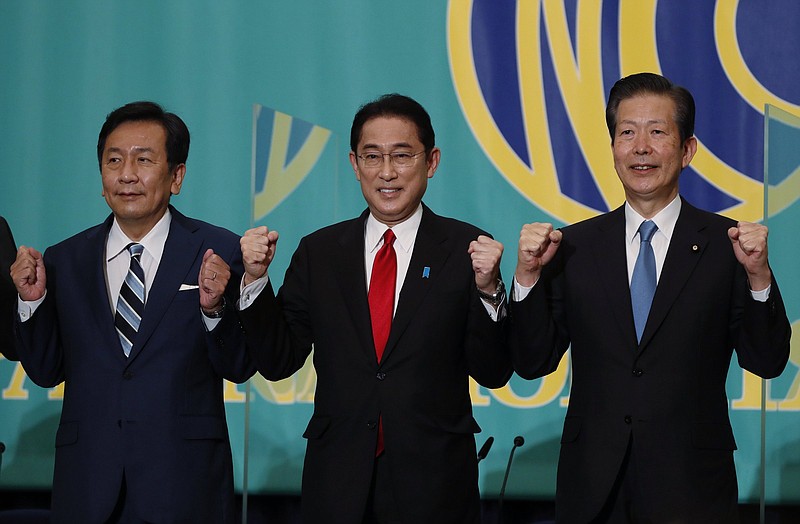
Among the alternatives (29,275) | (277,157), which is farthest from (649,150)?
(29,275)

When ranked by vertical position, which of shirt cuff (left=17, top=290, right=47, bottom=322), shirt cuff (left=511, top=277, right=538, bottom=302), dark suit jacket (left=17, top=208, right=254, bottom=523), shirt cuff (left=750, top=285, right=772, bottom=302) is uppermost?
shirt cuff (left=750, top=285, right=772, bottom=302)

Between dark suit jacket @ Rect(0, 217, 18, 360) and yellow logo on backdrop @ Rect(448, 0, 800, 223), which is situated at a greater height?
yellow logo on backdrop @ Rect(448, 0, 800, 223)

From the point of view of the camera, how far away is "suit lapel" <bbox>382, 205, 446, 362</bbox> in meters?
2.37

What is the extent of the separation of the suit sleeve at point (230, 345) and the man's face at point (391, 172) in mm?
392

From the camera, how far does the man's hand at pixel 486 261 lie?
2.25 m

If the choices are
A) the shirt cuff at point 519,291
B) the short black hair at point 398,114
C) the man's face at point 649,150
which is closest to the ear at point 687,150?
the man's face at point 649,150

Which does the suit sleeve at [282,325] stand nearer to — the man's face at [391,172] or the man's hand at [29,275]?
the man's face at [391,172]

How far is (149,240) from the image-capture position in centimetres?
255

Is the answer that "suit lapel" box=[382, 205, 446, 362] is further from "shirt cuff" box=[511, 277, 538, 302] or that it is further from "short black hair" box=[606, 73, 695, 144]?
"short black hair" box=[606, 73, 695, 144]

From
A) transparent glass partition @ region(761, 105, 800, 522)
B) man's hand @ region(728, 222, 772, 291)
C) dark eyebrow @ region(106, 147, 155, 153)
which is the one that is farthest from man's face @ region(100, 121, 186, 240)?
transparent glass partition @ region(761, 105, 800, 522)

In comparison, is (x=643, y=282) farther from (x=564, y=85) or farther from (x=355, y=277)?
(x=564, y=85)

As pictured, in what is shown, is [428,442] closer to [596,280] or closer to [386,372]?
[386,372]

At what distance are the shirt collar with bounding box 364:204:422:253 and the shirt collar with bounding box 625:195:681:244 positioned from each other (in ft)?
1.59

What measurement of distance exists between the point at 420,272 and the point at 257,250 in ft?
1.22
